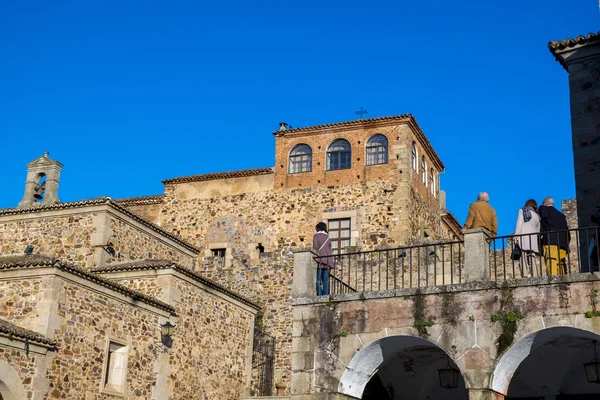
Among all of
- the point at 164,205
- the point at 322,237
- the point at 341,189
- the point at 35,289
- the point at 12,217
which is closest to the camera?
the point at 322,237

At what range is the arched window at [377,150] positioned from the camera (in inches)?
1324

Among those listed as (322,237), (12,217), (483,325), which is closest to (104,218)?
(12,217)

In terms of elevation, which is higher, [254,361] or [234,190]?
[234,190]

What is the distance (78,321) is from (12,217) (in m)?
8.28

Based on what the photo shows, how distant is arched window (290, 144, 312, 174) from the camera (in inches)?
1364

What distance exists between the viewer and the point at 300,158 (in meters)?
34.8

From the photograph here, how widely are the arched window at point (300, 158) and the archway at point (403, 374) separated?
17.3 meters

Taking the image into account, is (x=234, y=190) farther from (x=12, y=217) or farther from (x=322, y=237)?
(x=322, y=237)

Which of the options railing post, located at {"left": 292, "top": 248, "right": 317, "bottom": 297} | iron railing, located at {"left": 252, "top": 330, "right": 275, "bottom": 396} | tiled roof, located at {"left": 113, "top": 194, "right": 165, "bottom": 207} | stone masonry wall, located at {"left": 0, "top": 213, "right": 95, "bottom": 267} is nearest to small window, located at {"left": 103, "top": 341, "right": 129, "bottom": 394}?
stone masonry wall, located at {"left": 0, "top": 213, "right": 95, "bottom": 267}

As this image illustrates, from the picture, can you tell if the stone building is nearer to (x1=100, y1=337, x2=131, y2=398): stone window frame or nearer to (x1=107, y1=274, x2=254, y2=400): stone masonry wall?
(x1=107, y1=274, x2=254, y2=400): stone masonry wall

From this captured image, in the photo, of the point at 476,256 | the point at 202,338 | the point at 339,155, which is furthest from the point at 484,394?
the point at 339,155

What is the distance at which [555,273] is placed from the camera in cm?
1484

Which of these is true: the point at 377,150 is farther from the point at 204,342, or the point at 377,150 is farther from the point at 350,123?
the point at 204,342

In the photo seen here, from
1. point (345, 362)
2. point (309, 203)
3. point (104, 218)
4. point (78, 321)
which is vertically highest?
point (309, 203)
